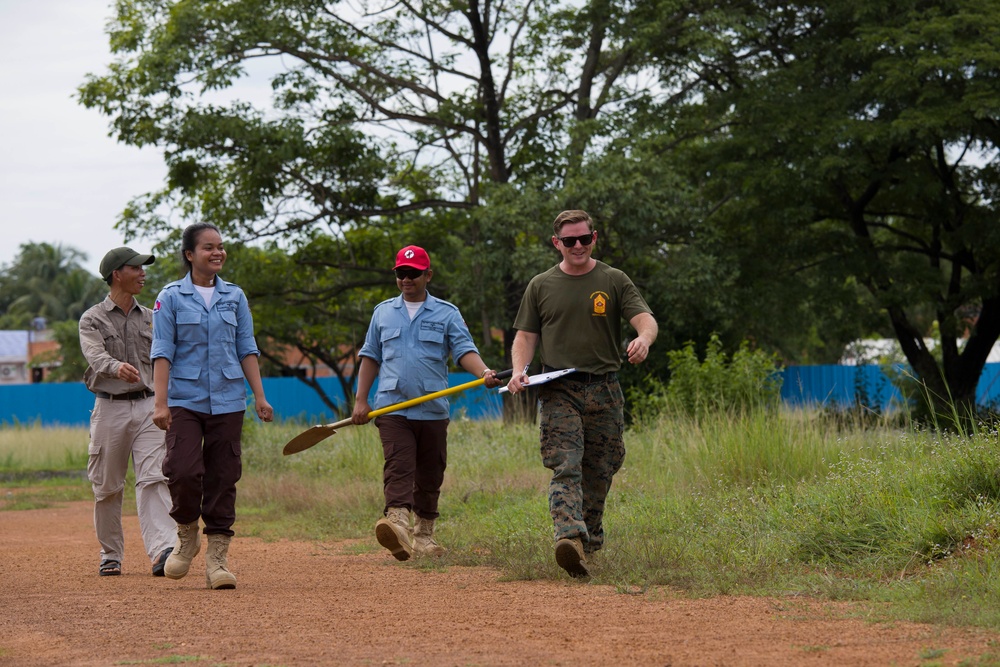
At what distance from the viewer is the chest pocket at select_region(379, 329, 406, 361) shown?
7.64 m

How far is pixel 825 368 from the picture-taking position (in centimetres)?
3328

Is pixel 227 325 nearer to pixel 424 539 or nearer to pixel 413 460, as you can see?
pixel 413 460

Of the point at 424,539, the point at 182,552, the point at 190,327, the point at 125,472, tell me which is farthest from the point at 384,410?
the point at 125,472

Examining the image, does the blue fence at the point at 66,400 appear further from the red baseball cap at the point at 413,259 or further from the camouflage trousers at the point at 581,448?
the camouflage trousers at the point at 581,448

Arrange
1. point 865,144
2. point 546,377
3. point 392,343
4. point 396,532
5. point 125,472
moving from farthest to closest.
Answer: point 865,144
point 392,343
point 125,472
point 396,532
point 546,377

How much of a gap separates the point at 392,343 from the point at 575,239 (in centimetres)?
163

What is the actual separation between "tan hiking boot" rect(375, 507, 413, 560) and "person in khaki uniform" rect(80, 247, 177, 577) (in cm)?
132

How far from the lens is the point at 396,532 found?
702 cm

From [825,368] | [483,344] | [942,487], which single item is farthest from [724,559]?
[825,368]

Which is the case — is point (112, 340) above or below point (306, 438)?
above

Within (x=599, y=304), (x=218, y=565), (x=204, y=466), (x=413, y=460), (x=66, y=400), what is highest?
(x=599, y=304)

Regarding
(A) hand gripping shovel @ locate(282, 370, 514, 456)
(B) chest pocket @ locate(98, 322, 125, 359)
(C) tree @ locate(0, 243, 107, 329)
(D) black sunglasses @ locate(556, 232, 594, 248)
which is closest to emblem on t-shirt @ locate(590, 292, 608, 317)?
(D) black sunglasses @ locate(556, 232, 594, 248)

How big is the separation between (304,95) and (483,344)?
7112 mm

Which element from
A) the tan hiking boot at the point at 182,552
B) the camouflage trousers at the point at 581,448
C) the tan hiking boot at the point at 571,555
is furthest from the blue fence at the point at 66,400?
the tan hiking boot at the point at 571,555
